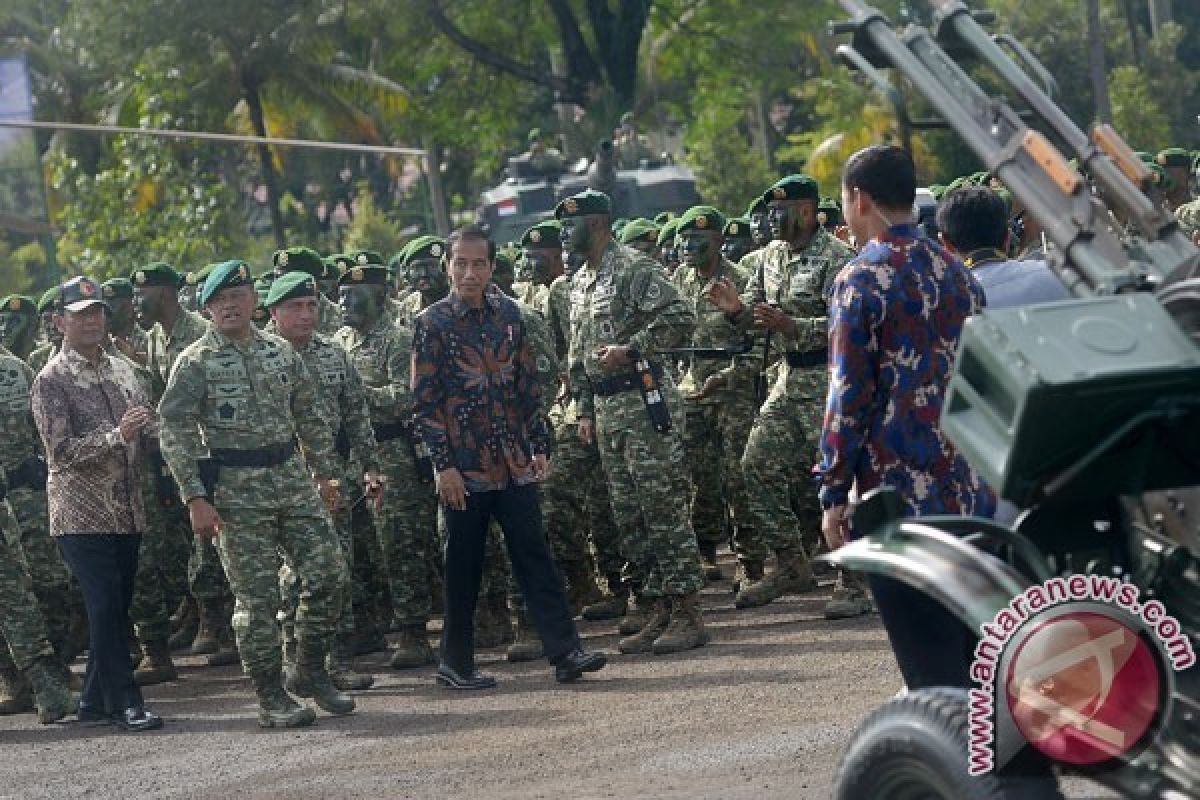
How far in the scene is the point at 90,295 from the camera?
36.9ft

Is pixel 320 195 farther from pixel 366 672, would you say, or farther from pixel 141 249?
pixel 366 672

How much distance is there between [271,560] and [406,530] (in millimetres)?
2180

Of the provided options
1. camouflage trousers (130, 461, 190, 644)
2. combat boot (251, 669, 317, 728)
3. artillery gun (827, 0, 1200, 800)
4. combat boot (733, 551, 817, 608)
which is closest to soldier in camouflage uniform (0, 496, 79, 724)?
camouflage trousers (130, 461, 190, 644)

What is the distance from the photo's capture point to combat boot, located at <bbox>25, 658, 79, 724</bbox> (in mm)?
11383

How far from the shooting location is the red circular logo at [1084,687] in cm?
475

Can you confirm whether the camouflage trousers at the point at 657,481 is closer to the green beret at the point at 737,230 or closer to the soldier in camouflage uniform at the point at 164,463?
the soldier in camouflage uniform at the point at 164,463

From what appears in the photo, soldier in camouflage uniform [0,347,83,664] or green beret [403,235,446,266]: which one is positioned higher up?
green beret [403,235,446,266]

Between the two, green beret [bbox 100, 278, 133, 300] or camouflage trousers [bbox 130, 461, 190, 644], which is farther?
green beret [bbox 100, 278, 133, 300]

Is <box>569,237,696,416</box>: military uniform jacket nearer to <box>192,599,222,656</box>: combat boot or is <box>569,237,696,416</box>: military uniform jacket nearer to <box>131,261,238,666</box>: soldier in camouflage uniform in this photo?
<box>131,261,238,666</box>: soldier in camouflage uniform

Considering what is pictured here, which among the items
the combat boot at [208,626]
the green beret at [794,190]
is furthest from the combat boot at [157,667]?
the green beret at [794,190]

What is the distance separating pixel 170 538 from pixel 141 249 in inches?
915

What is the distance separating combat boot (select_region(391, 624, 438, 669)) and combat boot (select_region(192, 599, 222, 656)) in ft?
5.48

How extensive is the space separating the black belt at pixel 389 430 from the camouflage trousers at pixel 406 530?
0.03 metres

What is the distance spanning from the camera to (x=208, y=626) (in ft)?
44.2
